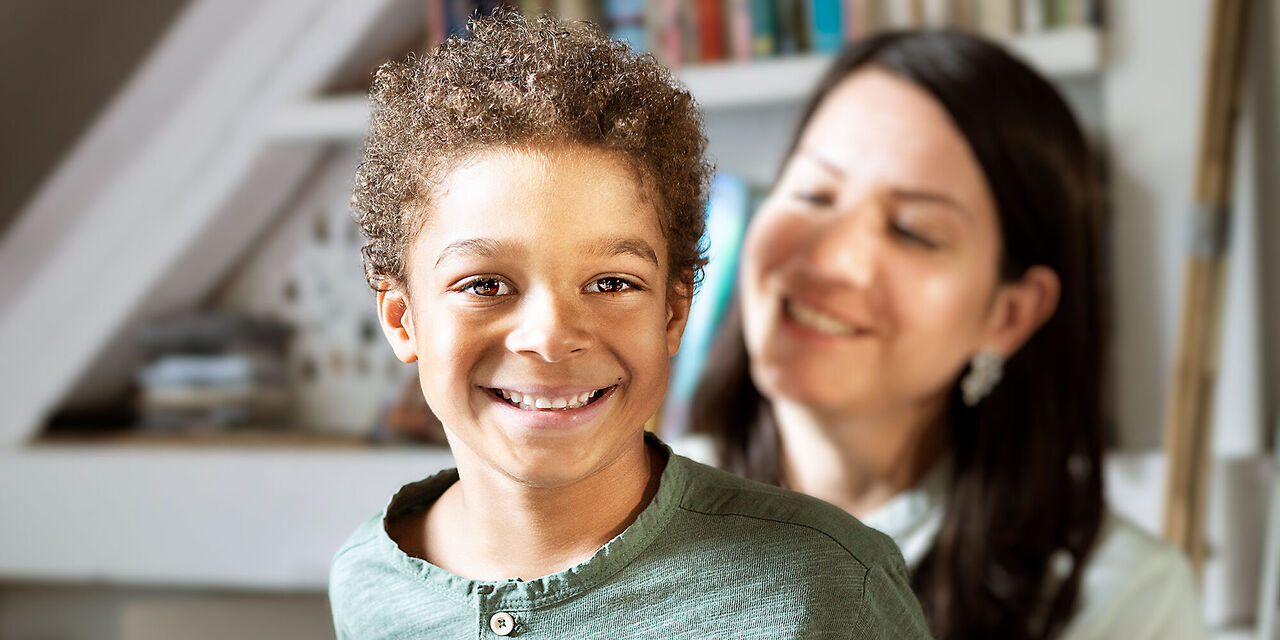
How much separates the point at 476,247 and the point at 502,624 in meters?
0.19

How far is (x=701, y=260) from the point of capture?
59 centimetres

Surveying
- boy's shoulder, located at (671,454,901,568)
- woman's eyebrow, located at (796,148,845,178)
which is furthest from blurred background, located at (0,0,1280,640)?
boy's shoulder, located at (671,454,901,568)

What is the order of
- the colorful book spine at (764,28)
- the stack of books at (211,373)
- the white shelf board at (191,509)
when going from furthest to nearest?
the stack of books at (211,373)
the white shelf board at (191,509)
the colorful book spine at (764,28)

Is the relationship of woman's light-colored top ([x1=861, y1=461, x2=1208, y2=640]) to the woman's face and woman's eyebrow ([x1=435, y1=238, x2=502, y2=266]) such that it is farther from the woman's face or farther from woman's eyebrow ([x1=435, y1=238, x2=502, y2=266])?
woman's eyebrow ([x1=435, y1=238, x2=502, y2=266])

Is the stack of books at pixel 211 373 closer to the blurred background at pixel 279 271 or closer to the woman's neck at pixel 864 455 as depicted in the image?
the blurred background at pixel 279 271

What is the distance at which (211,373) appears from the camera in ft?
7.10

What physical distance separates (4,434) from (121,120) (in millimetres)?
659

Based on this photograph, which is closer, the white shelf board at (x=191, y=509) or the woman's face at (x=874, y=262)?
the woman's face at (x=874, y=262)

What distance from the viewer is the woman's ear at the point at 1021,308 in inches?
50.1

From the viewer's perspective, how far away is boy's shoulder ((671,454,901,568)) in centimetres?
57

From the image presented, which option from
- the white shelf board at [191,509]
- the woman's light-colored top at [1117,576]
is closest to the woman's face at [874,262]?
the woman's light-colored top at [1117,576]

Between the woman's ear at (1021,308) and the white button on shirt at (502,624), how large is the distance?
0.85 meters

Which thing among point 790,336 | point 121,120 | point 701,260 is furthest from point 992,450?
point 121,120

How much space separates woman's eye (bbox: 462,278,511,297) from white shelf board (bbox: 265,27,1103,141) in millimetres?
1149
